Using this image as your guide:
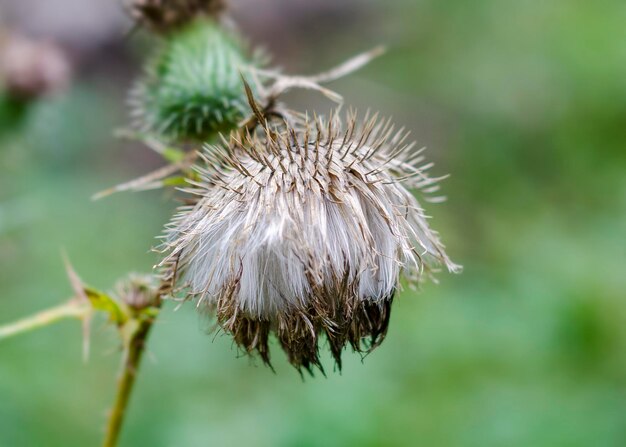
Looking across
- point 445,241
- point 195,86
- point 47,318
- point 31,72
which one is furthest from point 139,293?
point 445,241

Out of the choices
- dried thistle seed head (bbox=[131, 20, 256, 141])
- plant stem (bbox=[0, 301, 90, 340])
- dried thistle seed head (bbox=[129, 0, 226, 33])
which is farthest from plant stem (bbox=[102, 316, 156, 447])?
dried thistle seed head (bbox=[129, 0, 226, 33])

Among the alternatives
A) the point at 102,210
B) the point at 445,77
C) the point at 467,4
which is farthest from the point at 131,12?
the point at 467,4

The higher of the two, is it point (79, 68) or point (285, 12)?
point (285, 12)

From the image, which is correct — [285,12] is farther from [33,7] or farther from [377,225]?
[377,225]

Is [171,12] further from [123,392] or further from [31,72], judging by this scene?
[31,72]

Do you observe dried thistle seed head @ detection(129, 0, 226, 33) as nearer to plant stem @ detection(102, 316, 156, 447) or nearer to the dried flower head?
plant stem @ detection(102, 316, 156, 447)

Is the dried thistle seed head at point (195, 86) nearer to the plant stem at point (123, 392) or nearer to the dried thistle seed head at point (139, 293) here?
the dried thistle seed head at point (139, 293)
